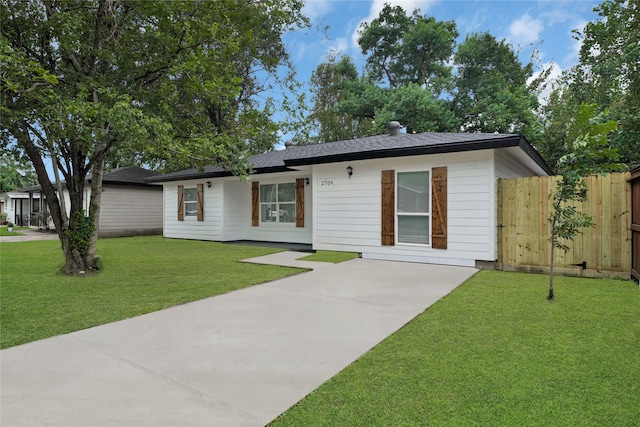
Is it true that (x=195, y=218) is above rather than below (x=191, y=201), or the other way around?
below

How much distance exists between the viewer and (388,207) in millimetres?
7695

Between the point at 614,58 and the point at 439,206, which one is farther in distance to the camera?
the point at 614,58

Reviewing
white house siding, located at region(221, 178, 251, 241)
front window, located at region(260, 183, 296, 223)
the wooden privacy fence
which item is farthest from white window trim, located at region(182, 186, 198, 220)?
the wooden privacy fence

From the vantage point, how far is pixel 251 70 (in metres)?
19.4

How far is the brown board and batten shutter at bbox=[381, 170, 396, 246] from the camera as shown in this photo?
7.64 m

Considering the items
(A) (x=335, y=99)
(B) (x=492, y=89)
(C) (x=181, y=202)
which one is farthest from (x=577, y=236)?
(A) (x=335, y=99)

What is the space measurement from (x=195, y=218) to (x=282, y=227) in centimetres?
361

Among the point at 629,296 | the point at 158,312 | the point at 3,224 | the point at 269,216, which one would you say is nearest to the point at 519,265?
the point at 629,296

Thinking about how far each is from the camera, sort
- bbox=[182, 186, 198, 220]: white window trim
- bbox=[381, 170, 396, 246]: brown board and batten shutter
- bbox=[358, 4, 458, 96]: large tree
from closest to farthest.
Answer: bbox=[381, 170, 396, 246]: brown board and batten shutter < bbox=[182, 186, 198, 220]: white window trim < bbox=[358, 4, 458, 96]: large tree

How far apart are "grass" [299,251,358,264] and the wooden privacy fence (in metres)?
3.10

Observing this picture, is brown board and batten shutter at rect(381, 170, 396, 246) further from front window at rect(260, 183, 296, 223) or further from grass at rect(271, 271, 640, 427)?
front window at rect(260, 183, 296, 223)

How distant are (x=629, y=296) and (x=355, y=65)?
72.3 ft

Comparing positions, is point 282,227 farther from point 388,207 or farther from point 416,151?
point 416,151

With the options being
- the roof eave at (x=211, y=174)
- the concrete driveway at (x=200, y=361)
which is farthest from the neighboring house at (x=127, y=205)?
the concrete driveway at (x=200, y=361)
